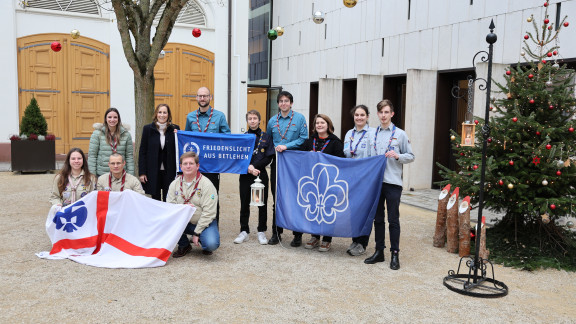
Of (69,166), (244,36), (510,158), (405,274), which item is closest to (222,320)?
(405,274)

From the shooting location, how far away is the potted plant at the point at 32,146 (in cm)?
1339

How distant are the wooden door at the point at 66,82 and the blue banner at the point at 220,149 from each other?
10.4 m

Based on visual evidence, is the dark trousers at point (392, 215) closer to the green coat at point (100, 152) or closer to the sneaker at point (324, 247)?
the sneaker at point (324, 247)

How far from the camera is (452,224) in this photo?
22.2 feet

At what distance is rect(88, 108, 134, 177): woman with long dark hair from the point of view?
6.71 m

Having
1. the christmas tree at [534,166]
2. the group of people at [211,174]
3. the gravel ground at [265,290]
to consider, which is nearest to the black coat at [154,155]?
the group of people at [211,174]

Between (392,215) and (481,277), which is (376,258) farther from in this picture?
(481,277)

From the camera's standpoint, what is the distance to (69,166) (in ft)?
20.6

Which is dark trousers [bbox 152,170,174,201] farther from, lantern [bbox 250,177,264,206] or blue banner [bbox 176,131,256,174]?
lantern [bbox 250,177,264,206]

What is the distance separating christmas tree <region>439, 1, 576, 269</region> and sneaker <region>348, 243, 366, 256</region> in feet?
5.37

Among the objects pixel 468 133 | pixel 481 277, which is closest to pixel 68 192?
pixel 481 277

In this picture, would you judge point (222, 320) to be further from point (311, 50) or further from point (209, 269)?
point (311, 50)

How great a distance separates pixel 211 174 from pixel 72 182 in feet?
5.77

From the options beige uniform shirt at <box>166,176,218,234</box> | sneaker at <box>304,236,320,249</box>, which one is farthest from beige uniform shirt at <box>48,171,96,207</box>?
sneaker at <box>304,236,320,249</box>
